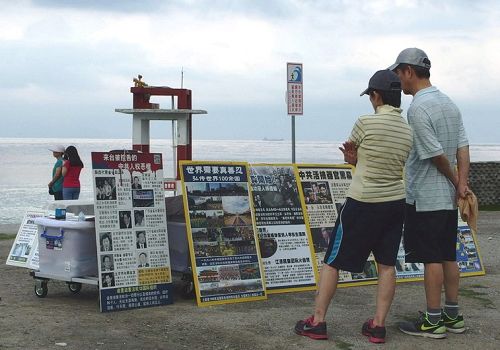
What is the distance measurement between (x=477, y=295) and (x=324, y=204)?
5.56ft

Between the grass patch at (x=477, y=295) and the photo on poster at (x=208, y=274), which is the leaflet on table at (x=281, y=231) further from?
the grass patch at (x=477, y=295)

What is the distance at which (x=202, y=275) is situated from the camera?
22.1ft

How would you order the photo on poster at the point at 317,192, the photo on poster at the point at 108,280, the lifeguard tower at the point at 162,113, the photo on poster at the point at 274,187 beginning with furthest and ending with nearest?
the lifeguard tower at the point at 162,113, the photo on poster at the point at 317,192, the photo on poster at the point at 274,187, the photo on poster at the point at 108,280

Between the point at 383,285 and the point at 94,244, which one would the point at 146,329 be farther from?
the point at 383,285

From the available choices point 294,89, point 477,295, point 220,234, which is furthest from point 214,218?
point 294,89

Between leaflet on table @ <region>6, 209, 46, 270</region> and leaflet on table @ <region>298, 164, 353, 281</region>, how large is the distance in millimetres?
2645

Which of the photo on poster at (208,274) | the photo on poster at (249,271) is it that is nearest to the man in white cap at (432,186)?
the photo on poster at (249,271)

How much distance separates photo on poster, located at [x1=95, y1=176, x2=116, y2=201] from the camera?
6.55 meters

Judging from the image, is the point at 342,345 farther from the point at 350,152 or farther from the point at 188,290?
the point at 188,290

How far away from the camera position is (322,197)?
7.89 meters

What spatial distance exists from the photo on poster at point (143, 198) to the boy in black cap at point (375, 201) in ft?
6.36

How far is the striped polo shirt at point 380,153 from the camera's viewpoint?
211 inches

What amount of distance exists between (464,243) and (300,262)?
6.61 feet

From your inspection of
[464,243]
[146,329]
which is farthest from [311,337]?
[464,243]
